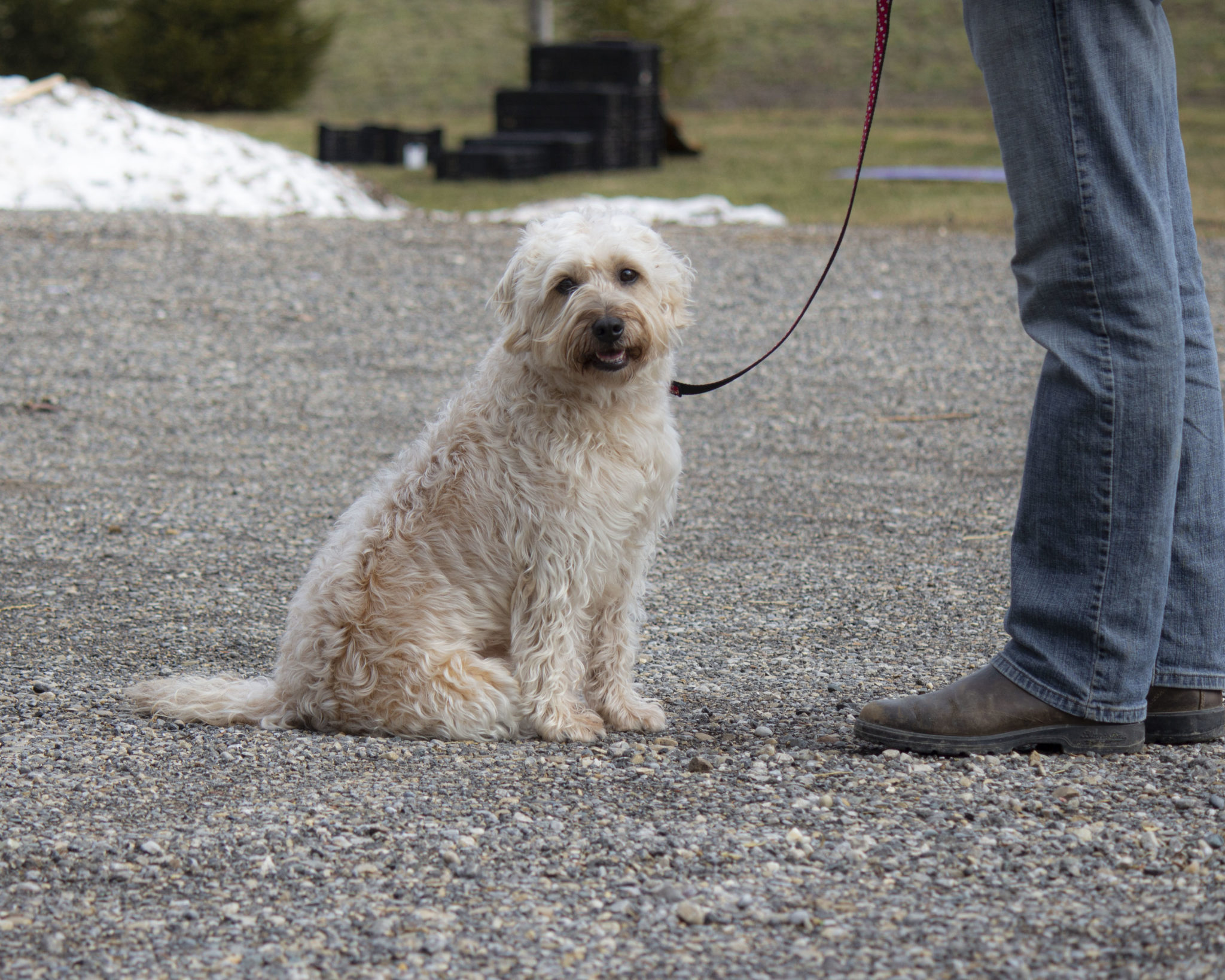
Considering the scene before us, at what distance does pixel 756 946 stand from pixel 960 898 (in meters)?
Answer: 0.45

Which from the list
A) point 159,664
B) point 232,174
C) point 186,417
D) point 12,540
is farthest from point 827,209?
point 159,664

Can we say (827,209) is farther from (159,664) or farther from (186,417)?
(159,664)

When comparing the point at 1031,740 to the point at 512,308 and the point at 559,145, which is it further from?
the point at 559,145

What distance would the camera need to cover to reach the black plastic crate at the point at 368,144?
21188 mm

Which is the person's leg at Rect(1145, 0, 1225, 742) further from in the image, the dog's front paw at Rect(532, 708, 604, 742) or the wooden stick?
the wooden stick

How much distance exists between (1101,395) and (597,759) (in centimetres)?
154

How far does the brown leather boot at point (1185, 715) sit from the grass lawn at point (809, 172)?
11.4 m

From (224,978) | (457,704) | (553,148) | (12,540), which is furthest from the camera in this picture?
(553,148)

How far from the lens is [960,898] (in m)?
2.68

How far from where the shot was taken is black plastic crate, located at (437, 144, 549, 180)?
18594 mm

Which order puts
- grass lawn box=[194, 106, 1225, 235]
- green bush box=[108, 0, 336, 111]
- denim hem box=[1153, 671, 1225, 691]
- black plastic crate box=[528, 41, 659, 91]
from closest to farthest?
denim hem box=[1153, 671, 1225, 691], grass lawn box=[194, 106, 1225, 235], black plastic crate box=[528, 41, 659, 91], green bush box=[108, 0, 336, 111]

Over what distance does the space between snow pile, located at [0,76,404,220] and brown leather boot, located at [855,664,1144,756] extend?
12.5 meters

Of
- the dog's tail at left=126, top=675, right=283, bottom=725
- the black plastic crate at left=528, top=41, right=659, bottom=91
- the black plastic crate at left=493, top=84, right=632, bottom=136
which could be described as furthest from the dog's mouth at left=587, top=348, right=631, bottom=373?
the black plastic crate at left=528, top=41, right=659, bottom=91

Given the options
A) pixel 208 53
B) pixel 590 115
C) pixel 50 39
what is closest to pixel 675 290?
pixel 590 115
